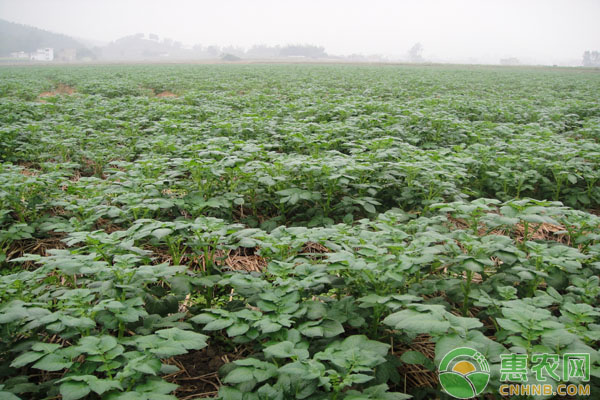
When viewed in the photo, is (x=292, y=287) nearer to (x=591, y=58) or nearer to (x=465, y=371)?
(x=465, y=371)

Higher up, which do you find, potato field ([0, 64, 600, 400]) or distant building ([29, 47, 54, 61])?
distant building ([29, 47, 54, 61])

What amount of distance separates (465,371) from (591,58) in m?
170

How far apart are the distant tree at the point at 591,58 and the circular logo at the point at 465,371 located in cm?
15648

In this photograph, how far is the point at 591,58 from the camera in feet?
407

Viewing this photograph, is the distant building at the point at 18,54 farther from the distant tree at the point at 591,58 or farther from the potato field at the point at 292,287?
the distant tree at the point at 591,58

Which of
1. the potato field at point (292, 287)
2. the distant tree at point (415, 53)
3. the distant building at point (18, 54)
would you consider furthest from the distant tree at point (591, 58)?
the distant building at point (18, 54)

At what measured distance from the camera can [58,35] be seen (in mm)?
155750

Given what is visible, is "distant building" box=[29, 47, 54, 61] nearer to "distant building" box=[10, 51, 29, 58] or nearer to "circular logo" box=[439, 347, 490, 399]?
"distant building" box=[10, 51, 29, 58]

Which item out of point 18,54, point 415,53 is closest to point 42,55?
point 18,54

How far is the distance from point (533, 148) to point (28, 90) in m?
14.1

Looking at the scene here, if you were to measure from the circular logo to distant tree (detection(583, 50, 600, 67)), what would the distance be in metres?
156

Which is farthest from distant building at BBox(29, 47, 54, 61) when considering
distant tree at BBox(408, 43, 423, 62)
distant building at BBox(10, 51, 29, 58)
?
distant tree at BBox(408, 43, 423, 62)

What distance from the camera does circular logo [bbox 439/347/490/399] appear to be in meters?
1.38

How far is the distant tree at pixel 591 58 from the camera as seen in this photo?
117812mm
